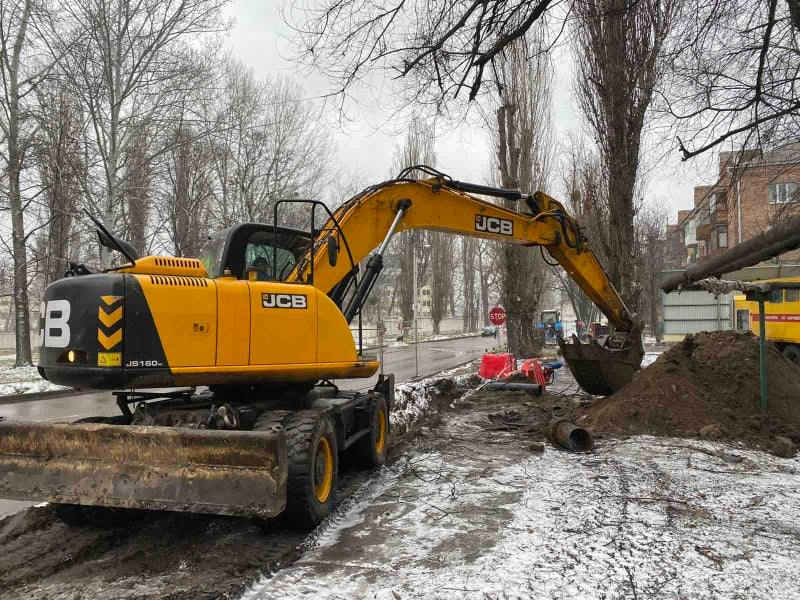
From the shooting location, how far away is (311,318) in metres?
5.46

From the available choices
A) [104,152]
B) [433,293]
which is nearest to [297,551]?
[104,152]

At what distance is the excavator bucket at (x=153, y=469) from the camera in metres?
4.23

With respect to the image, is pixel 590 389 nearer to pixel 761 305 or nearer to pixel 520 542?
pixel 761 305

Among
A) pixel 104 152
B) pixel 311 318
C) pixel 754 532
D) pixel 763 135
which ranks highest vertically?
pixel 104 152

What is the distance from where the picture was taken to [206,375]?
4828 millimetres

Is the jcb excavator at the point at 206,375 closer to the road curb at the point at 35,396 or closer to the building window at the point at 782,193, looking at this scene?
the building window at the point at 782,193

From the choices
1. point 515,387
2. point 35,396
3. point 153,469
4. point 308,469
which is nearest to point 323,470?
point 308,469

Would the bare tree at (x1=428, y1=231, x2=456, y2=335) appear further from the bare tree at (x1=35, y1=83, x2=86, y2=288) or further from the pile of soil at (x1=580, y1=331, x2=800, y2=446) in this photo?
the pile of soil at (x1=580, y1=331, x2=800, y2=446)

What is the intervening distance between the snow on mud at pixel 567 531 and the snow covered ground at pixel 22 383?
12073 millimetres

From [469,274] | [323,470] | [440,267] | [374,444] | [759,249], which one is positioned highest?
[469,274]

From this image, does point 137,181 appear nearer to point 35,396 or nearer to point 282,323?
point 35,396

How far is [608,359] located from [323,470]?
21.6ft

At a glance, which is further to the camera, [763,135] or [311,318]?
[763,135]

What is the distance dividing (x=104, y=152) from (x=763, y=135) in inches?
678
